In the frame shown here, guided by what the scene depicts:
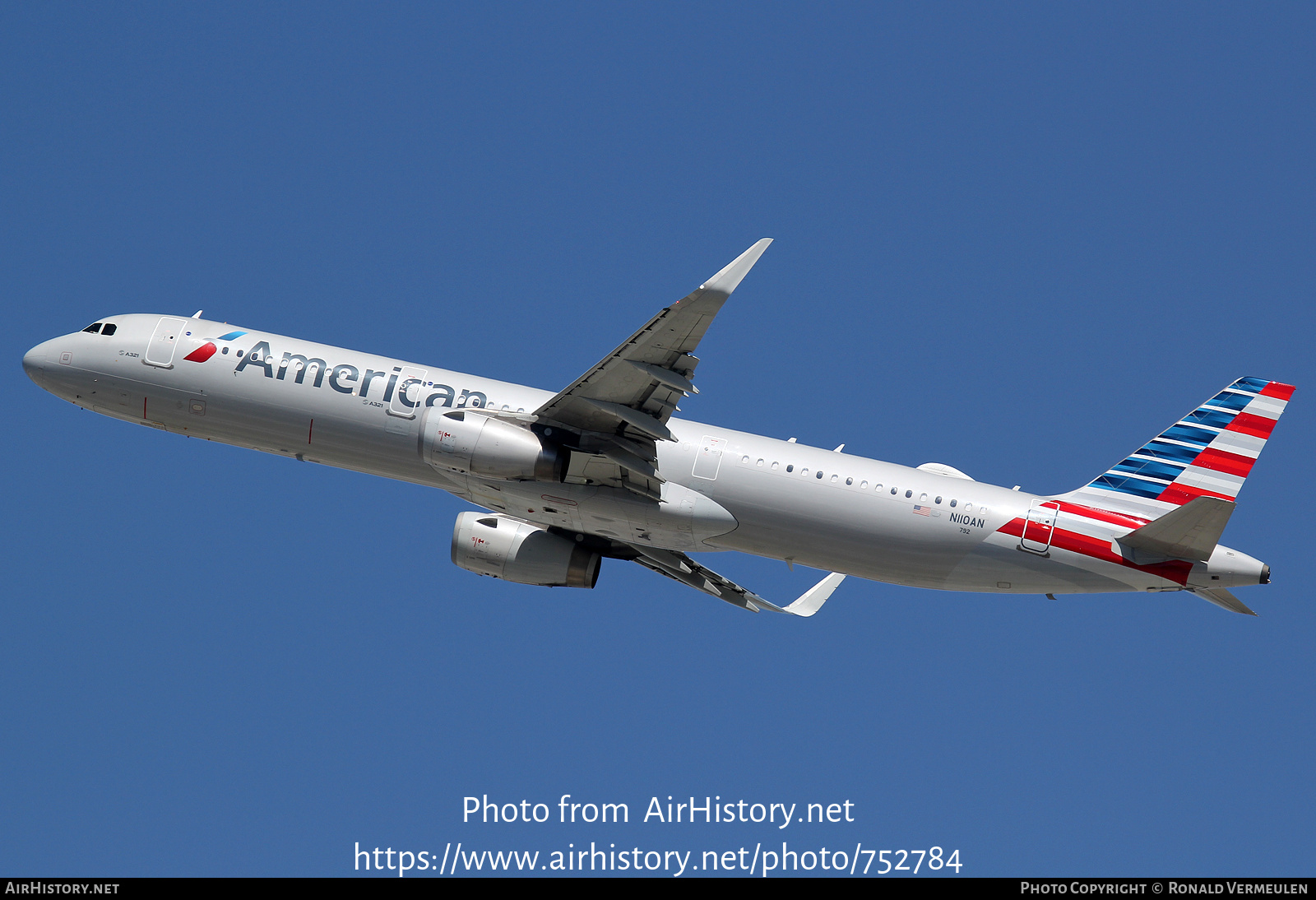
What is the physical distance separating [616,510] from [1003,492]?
10.7 m

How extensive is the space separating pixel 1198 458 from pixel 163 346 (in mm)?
29249

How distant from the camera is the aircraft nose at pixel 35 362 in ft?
119

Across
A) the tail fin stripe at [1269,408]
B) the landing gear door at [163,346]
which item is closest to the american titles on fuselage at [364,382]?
the landing gear door at [163,346]

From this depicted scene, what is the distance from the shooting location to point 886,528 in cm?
3328

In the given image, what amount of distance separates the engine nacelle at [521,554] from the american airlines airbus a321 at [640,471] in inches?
2.4

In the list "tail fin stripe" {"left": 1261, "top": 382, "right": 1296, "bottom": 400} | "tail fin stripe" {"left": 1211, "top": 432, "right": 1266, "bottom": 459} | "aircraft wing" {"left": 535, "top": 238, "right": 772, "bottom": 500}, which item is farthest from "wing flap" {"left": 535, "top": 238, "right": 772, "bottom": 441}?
"tail fin stripe" {"left": 1261, "top": 382, "right": 1296, "bottom": 400}

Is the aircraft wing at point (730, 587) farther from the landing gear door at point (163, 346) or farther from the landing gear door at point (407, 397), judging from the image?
the landing gear door at point (163, 346)

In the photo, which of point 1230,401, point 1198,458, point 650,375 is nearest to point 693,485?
point 650,375

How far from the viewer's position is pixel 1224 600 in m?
32.5

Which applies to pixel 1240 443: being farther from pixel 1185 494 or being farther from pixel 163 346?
pixel 163 346

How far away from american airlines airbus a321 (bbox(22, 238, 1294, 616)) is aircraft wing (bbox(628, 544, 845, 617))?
2.09m

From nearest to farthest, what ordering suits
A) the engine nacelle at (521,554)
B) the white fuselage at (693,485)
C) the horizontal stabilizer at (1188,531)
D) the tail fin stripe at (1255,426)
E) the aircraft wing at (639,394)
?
the aircraft wing at (639,394)
the horizontal stabilizer at (1188,531)
the white fuselage at (693,485)
the tail fin stripe at (1255,426)
the engine nacelle at (521,554)
